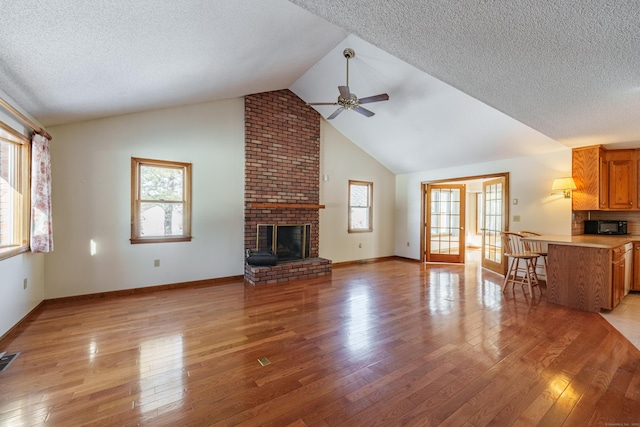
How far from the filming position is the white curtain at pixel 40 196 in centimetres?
312

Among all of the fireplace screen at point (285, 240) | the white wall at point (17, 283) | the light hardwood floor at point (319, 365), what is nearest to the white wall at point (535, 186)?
the light hardwood floor at point (319, 365)

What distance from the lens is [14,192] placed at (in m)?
3.01

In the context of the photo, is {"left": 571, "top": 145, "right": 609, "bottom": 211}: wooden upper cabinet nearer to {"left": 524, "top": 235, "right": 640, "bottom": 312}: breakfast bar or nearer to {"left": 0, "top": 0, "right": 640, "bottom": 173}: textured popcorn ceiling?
{"left": 0, "top": 0, "right": 640, "bottom": 173}: textured popcorn ceiling

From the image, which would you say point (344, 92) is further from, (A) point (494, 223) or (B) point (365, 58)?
(A) point (494, 223)

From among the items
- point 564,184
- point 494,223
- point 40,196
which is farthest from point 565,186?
point 40,196

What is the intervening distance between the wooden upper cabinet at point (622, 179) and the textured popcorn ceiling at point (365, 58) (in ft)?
1.07

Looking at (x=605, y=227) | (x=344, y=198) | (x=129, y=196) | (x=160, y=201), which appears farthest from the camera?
(x=344, y=198)

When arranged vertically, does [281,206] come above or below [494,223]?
above

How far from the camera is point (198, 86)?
375 centimetres

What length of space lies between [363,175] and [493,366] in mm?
5018

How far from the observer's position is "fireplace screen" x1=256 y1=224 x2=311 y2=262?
530 cm

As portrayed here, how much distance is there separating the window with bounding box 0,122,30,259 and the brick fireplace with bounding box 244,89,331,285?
9.16 ft

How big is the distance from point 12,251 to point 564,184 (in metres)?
7.06

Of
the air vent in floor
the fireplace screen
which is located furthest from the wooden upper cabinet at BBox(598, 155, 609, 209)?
the air vent in floor
